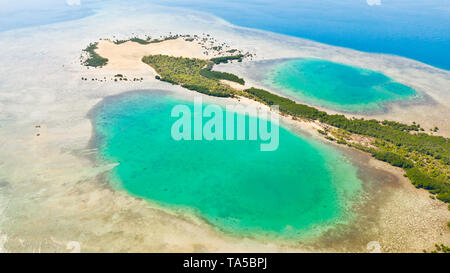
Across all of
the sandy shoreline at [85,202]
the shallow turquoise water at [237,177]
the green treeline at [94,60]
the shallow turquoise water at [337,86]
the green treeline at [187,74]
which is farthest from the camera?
the green treeline at [94,60]

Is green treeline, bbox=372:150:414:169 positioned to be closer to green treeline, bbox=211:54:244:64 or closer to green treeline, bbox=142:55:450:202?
green treeline, bbox=142:55:450:202

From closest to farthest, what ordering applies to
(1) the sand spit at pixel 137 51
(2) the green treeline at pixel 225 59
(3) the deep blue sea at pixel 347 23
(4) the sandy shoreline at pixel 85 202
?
(4) the sandy shoreline at pixel 85 202 < (1) the sand spit at pixel 137 51 < (2) the green treeline at pixel 225 59 < (3) the deep blue sea at pixel 347 23

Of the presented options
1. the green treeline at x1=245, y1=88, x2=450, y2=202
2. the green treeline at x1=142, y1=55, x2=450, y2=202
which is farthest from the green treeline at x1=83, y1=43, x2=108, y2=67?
the green treeline at x1=245, y1=88, x2=450, y2=202

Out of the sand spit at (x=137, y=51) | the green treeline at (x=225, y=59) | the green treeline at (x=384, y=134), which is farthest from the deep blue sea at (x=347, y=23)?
the green treeline at (x=384, y=134)

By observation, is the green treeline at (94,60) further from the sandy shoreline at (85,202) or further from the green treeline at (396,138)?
the green treeline at (396,138)

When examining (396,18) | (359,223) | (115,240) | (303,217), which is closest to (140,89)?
(115,240)

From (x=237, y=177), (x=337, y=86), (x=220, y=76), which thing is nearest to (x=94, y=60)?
(x=220, y=76)

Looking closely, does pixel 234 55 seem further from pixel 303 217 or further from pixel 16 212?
pixel 16 212
